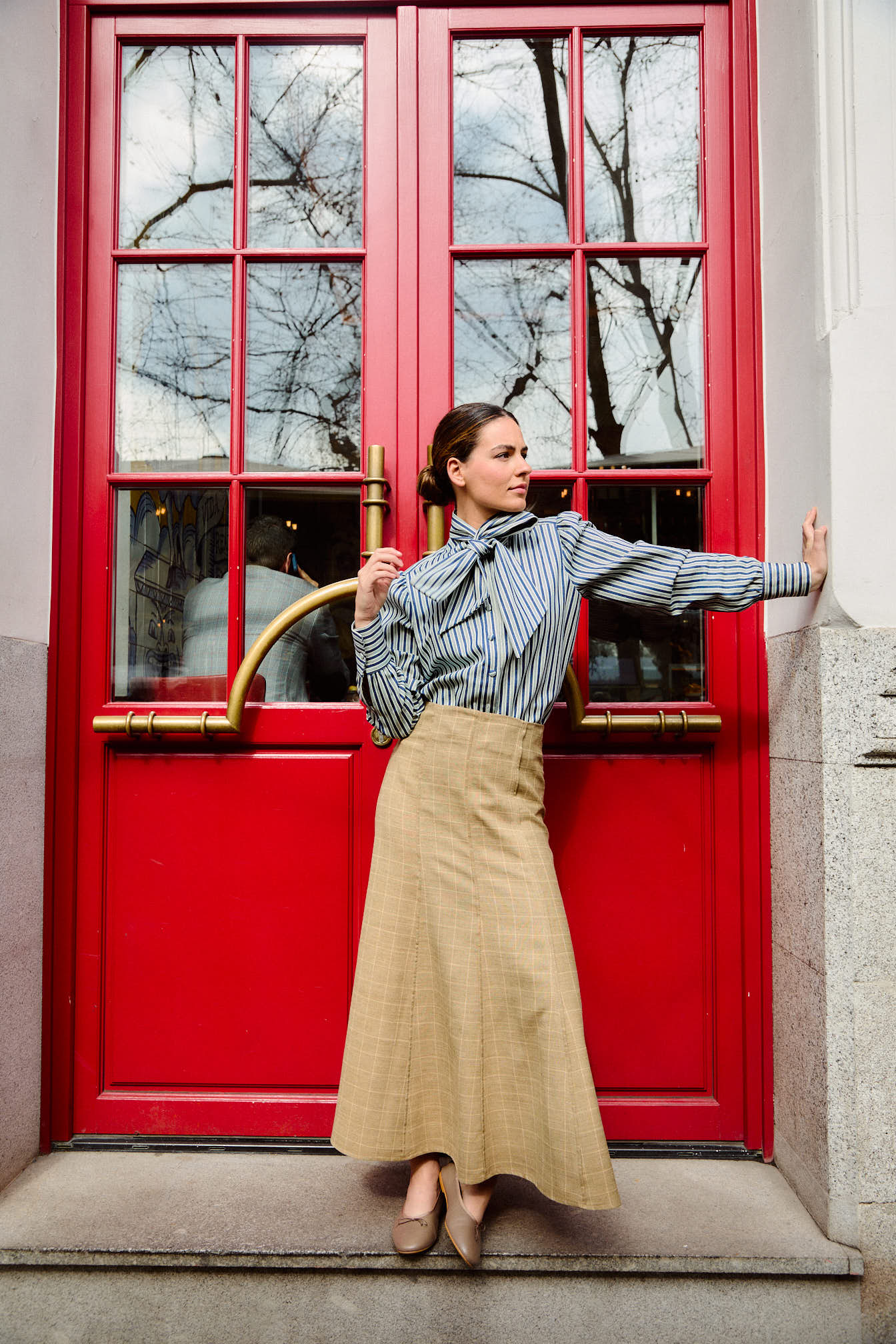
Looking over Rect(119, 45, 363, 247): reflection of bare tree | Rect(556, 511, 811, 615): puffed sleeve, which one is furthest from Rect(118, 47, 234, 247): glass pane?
Rect(556, 511, 811, 615): puffed sleeve

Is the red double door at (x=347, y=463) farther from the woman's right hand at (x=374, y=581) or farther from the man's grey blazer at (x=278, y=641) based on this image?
the woman's right hand at (x=374, y=581)

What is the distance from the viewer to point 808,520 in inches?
73.7

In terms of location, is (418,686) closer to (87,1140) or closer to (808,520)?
(808,520)

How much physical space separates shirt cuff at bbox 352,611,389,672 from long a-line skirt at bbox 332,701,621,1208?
141 millimetres

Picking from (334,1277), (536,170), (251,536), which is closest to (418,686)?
(251,536)

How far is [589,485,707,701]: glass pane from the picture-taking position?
7.37 feet

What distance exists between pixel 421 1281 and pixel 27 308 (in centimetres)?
233

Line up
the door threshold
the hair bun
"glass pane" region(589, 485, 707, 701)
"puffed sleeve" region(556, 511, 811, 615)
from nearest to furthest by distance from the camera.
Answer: "puffed sleeve" region(556, 511, 811, 615)
the hair bun
the door threshold
"glass pane" region(589, 485, 707, 701)

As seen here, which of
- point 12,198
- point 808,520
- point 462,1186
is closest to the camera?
point 462,1186

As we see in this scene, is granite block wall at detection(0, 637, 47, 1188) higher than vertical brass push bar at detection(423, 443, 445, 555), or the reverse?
vertical brass push bar at detection(423, 443, 445, 555)

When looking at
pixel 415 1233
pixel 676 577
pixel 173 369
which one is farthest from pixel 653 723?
pixel 173 369

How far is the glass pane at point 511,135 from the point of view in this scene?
2287 mm

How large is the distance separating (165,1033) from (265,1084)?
28 cm

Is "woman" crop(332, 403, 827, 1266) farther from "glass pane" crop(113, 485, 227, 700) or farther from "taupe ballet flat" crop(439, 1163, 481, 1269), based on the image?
"glass pane" crop(113, 485, 227, 700)
